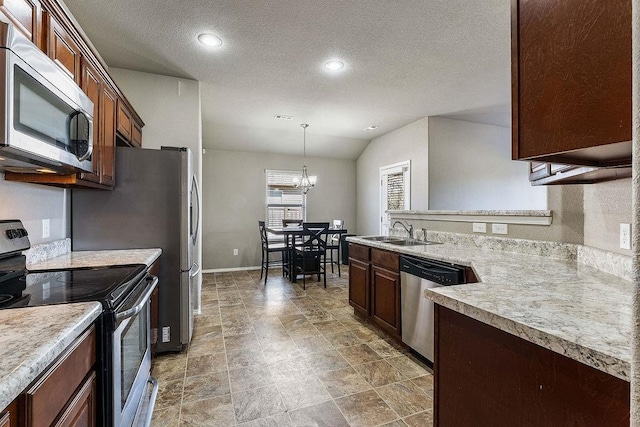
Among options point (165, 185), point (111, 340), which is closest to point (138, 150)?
point (165, 185)

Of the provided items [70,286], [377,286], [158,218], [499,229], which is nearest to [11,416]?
[70,286]

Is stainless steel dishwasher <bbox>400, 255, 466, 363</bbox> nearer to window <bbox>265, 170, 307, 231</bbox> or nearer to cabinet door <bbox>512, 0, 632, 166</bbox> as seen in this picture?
cabinet door <bbox>512, 0, 632, 166</bbox>

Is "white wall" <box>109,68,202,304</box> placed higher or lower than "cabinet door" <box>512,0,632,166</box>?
higher

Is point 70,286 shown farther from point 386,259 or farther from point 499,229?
point 499,229

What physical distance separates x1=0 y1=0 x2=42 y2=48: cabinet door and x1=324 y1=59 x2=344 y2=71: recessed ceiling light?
2218 millimetres

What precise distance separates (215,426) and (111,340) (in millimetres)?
949

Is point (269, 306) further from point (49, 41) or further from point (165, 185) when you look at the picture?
point (49, 41)

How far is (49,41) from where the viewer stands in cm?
139

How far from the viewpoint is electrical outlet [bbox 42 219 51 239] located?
6.24 feet

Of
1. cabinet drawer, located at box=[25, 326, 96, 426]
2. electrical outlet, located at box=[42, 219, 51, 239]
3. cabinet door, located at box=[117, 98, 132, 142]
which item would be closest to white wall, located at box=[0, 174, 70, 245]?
→ electrical outlet, located at box=[42, 219, 51, 239]

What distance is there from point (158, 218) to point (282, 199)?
404cm

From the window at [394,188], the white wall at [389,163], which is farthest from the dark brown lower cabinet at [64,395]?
the white wall at [389,163]

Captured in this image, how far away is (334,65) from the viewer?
118 inches

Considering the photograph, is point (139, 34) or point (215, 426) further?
A: point (139, 34)
